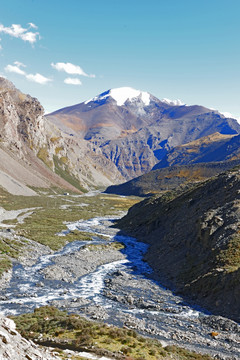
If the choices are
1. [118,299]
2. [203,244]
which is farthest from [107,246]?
[118,299]

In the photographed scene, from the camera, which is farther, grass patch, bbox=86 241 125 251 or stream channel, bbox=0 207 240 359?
grass patch, bbox=86 241 125 251

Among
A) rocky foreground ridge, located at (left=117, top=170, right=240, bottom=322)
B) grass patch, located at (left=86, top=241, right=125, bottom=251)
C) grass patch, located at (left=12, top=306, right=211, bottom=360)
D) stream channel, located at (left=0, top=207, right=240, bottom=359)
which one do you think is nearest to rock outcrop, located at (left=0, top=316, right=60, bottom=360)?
grass patch, located at (left=12, top=306, right=211, bottom=360)

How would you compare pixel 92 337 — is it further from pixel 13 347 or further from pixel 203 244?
pixel 203 244

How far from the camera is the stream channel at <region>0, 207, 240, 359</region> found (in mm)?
30859

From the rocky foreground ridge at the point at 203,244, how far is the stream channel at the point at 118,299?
291 centimetres

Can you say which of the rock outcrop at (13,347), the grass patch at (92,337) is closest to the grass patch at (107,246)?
the grass patch at (92,337)

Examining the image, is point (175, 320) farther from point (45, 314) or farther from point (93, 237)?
point (93, 237)

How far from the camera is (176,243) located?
63.1 metres

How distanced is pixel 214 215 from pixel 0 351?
53050 millimetres

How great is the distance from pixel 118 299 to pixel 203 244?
22260 millimetres

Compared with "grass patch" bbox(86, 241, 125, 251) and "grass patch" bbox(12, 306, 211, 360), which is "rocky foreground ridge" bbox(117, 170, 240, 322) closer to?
"grass patch" bbox(86, 241, 125, 251)

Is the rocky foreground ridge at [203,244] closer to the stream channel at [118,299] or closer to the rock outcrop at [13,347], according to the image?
the stream channel at [118,299]

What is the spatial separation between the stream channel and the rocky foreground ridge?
9.54 ft

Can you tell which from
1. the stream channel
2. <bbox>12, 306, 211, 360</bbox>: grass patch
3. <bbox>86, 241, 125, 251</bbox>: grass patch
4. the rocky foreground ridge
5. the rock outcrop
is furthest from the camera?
<bbox>86, 241, 125, 251</bbox>: grass patch
